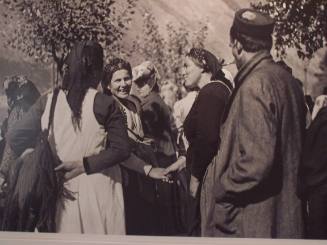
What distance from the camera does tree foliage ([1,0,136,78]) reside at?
Answer: 2545 millimetres

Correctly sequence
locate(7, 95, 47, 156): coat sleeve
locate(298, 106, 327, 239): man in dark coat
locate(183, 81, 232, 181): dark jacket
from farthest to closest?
locate(7, 95, 47, 156): coat sleeve
locate(183, 81, 232, 181): dark jacket
locate(298, 106, 327, 239): man in dark coat

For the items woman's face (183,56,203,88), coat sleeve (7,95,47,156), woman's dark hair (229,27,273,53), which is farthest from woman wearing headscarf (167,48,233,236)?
coat sleeve (7,95,47,156)

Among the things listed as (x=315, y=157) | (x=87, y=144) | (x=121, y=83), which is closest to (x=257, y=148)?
(x=315, y=157)

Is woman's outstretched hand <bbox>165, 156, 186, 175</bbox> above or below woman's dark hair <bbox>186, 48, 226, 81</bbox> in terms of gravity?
below

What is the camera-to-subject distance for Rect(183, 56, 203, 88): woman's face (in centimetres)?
242

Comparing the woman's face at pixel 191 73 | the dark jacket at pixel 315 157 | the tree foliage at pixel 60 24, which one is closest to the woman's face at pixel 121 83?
the tree foliage at pixel 60 24

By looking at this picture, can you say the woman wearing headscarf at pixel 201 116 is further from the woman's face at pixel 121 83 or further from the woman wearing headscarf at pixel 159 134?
the woman's face at pixel 121 83

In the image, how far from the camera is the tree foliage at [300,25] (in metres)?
2.28

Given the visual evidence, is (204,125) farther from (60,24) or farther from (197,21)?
(60,24)

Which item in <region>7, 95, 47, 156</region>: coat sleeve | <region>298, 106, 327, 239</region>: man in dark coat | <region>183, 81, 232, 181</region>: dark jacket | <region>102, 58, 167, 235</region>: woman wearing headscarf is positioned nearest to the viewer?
<region>298, 106, 327, 239</region>: man in dark coat

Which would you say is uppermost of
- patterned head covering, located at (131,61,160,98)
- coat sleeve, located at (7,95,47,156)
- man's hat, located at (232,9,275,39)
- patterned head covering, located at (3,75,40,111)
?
man's hat, located at (232,9,275,39)

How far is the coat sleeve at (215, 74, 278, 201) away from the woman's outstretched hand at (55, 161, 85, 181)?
0.70m

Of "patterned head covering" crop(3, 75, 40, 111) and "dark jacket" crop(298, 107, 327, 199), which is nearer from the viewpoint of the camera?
"dark jacket" crop(298, 107, 327, 199)

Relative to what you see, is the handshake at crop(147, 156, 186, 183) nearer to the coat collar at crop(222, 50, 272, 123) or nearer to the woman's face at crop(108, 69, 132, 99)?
the coat collar at crop(222, 50, 272, 123)
